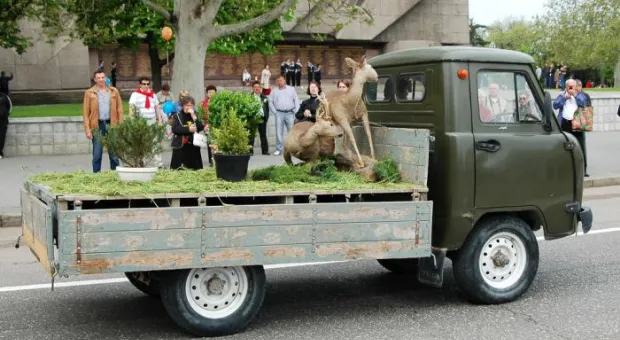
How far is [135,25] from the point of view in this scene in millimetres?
29516

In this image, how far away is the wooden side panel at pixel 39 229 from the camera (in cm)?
527

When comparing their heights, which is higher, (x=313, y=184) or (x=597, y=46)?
(x=597, y=46)

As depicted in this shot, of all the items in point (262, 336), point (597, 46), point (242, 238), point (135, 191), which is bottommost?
point (262, 336)

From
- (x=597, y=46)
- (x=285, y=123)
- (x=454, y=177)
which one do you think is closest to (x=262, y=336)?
(x=454, y=177)

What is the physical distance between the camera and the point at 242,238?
222 inches

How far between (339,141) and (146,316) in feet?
7.52

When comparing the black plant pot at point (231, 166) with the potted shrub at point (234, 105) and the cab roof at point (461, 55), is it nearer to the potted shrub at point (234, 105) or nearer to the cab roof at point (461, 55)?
the potted shrub at point (234, 105)

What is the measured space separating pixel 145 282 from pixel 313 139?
1879mm

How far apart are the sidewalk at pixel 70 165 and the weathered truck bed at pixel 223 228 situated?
6.93 m

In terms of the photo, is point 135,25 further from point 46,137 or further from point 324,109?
point 324,109

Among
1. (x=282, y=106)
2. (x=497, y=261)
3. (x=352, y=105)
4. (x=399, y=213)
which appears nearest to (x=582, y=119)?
(x=282, y=106)

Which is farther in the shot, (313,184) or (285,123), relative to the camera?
(285,123)

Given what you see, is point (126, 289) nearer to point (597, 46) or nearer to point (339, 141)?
point (339, 141)

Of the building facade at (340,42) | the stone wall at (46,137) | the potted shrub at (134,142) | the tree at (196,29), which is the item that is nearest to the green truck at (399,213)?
the potted shrub at (134,142)
